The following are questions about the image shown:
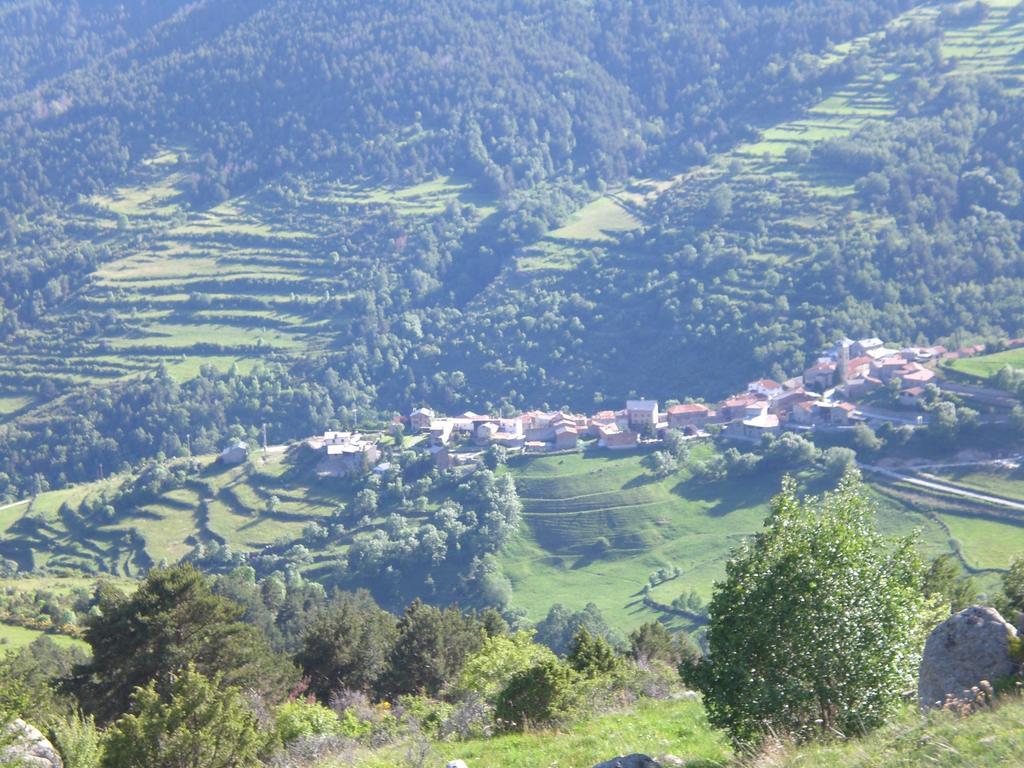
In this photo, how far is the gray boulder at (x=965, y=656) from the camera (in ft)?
40.4

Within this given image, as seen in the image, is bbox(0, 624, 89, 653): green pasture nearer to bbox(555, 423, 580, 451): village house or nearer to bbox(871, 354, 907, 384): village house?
bbox(555, 423, 580, 451): village house

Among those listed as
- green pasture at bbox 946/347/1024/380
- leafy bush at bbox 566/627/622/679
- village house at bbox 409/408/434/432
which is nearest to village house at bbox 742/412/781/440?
green pasture at bbox 946/347/1024/380

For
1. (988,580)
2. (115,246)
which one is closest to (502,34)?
(115,246)

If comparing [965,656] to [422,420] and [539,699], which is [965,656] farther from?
[422,420]

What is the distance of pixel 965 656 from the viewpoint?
12445mm

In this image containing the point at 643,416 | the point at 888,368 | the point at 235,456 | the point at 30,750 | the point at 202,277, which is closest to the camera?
the point at 30,750

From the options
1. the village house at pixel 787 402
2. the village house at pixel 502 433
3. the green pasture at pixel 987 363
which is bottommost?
the village house at pixel 502 433

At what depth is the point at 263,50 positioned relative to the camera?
17700 centimetres

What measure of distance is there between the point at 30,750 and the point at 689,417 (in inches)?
2519

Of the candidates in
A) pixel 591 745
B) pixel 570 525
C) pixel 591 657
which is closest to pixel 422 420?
pixel 570 525

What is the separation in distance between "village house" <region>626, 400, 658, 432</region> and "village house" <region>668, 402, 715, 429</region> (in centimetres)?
115

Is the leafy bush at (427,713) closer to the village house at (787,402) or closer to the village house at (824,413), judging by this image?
the village house at (824,413)

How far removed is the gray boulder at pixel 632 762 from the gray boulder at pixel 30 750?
659 centimetres

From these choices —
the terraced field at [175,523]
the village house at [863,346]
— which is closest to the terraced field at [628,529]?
the terraced field at [175,523]
